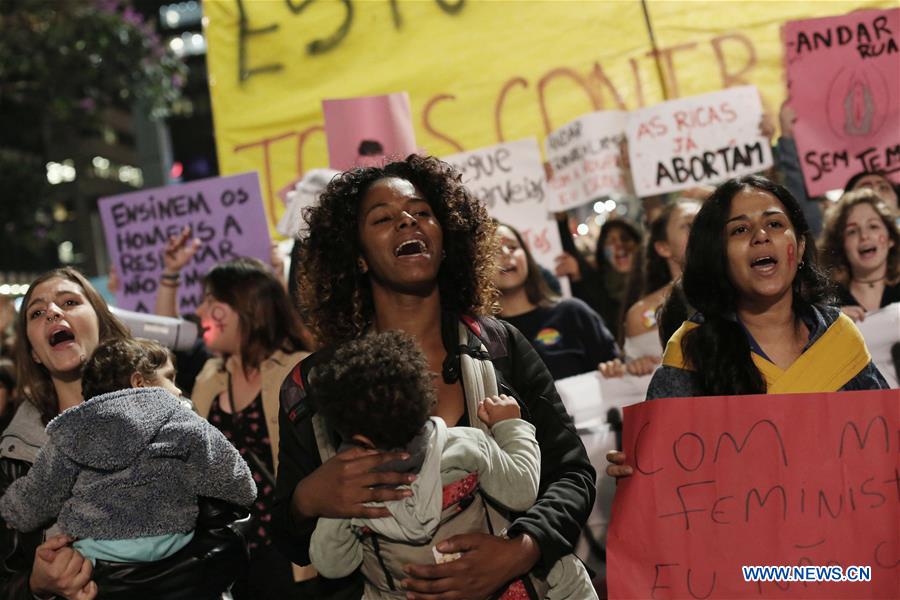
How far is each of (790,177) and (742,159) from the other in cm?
29

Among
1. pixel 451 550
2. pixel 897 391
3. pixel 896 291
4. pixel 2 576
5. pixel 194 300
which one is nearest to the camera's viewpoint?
pixel 451 550

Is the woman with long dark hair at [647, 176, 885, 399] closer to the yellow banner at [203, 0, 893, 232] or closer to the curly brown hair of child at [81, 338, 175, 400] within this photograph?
the curly brown hair of child at [81, 338, 175, 400]

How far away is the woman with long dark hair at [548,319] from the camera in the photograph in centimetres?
441

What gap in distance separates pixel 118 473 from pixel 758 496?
67.7 inches

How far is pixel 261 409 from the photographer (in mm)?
4105

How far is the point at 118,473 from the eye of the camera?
2.77 metres

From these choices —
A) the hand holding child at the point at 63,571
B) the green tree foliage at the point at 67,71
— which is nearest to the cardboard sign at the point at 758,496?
the hand holding child at the point at 63,571

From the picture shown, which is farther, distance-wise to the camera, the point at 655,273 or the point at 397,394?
the point at 655,273

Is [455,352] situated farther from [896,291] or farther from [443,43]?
[443,43]

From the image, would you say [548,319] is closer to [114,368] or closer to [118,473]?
[114,368]

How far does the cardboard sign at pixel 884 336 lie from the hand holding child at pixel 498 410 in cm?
220

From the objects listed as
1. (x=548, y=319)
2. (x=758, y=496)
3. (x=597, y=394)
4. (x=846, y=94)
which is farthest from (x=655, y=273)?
(x=758, y=496)

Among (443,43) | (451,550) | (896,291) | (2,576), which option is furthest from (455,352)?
(443,43)

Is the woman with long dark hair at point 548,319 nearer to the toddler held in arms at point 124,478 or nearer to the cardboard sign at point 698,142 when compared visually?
the cardboard sign at point 698,142
